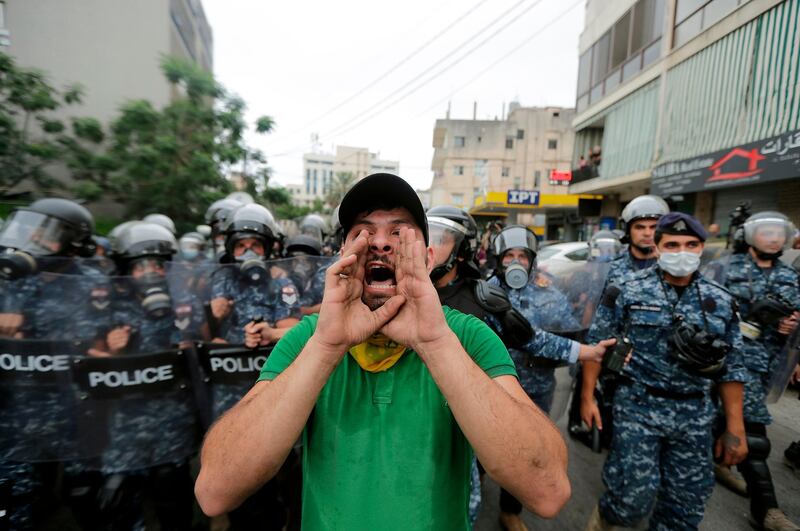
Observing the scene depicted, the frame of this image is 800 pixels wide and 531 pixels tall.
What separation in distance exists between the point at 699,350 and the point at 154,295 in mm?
3343

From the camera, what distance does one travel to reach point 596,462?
378 centimetres

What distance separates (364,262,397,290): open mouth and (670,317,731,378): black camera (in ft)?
6.80


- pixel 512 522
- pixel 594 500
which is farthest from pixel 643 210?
pixel 512 522

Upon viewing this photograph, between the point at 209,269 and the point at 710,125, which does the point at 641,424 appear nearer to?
the point at 209,269

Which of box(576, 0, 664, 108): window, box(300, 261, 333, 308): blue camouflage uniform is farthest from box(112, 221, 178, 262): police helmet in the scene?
box(576, 0, 664, 108): window

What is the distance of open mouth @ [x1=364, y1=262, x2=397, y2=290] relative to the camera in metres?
1.23

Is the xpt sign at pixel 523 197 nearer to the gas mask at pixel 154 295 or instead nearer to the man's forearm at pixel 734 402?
the man's forearm at pixel 734 402

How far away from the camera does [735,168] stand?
30.3 feet

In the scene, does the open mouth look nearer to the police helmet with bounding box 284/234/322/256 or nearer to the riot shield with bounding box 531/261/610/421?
the riot shield with bounding box 531/261/610/421

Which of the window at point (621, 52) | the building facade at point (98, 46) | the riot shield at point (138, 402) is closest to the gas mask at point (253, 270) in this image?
the riot shield at point (138, 402)

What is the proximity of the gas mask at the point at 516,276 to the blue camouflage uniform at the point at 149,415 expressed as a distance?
2.28m

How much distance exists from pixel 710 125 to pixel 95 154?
57.7 ft

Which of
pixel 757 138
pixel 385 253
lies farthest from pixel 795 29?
pixel 385 253

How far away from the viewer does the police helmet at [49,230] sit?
2695mm
